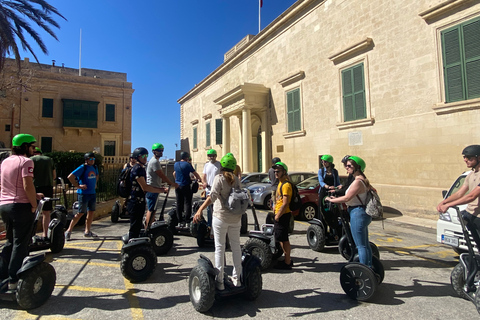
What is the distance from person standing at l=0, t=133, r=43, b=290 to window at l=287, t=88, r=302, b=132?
43.5ft

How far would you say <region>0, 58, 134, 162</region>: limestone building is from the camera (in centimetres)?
2400

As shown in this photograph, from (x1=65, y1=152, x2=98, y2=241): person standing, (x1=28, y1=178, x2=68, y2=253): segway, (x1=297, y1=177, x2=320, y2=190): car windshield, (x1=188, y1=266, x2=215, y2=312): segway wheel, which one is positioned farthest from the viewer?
(x1=297, y1=177, x2=320, y2=190): car windshield

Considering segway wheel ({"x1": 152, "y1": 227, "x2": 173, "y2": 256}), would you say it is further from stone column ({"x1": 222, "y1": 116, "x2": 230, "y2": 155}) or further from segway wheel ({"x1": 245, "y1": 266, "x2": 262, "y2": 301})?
stone column ({"x1": 222, "y1": 116, "x2": 230, "y2": 155})

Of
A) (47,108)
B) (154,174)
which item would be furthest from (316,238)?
(47,108)

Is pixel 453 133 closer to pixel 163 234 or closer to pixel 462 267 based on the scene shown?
pixel 462 267

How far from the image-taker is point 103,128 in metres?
27.4

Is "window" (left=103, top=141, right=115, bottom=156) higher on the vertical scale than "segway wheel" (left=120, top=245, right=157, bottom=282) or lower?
higher

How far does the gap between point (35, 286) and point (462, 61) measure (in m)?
11.6

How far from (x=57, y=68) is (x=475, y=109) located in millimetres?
34329

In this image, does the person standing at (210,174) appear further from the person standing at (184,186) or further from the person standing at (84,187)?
the person standing at (84,187)

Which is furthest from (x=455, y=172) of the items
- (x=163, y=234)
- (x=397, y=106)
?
(x=163, y=234)

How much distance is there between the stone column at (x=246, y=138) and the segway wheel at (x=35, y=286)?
14529 mm

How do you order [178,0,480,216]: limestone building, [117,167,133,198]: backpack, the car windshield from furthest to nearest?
the car windshield < [178,0,480,216]: limestone building < [117,167,133,198]: backpack

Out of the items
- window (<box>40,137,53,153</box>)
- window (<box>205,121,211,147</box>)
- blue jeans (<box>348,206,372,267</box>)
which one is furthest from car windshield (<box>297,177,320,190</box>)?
window (<box>40,137,53,153</box>)
